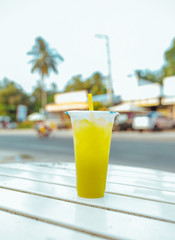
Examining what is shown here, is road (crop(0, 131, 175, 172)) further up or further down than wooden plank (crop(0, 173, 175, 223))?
further down

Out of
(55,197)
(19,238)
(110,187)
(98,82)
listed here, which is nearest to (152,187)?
(110,187)

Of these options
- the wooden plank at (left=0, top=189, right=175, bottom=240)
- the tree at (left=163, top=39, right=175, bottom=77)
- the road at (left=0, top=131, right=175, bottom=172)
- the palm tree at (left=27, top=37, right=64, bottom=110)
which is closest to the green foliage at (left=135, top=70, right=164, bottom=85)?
the tree at (left=163, top=39, right=175, bottom=77)

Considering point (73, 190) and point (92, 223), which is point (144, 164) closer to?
point (73, 190)

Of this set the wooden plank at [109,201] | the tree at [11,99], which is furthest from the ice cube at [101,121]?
the tree at [11,99]

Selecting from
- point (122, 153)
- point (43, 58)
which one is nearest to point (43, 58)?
point (43, 58)

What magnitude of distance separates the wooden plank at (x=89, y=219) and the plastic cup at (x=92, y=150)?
0.12m

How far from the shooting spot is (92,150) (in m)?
0.96

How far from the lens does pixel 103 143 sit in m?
0.97

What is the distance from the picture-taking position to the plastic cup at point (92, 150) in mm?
949

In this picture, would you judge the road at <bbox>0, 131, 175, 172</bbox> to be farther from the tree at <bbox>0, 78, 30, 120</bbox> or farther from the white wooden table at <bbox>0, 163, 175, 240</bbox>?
the tree at <bbox>0, 78, 30, 120</bbox>

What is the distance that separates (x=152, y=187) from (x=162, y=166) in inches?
130

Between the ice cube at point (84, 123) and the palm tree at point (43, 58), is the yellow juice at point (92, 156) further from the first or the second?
the palm tree at point (43, 58)

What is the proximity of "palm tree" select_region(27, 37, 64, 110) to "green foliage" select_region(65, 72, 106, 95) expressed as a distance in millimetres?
4844

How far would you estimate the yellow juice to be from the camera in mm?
951
